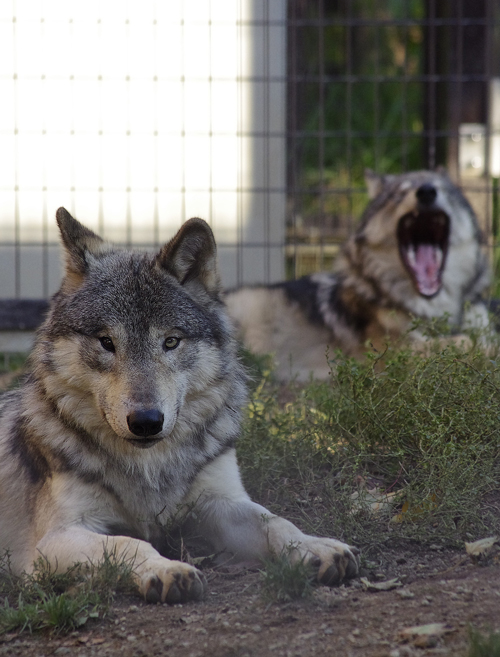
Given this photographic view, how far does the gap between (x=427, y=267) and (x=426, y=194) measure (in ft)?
2.01

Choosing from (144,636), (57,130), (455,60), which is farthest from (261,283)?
(144,636)

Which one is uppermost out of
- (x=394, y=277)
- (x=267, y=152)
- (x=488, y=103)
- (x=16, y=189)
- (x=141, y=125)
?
(x=488, y=103)

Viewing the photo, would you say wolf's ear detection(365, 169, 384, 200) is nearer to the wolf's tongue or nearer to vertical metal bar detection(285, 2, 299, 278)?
the wolf's tongue

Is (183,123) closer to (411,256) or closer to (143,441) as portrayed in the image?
(411,256)

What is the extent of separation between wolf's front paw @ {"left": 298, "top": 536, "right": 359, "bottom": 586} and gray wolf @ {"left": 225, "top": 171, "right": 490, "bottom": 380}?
3172 mm

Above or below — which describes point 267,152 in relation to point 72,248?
above

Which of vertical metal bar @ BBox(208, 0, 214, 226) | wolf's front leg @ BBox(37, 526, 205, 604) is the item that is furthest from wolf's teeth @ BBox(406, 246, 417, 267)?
wolf's front leg @ BBox(37, 526, 205, 604)

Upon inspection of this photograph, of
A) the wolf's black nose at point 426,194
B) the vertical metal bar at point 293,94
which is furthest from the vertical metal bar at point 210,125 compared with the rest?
the wolf's black nose at point 426,194

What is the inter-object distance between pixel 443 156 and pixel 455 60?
93 cm

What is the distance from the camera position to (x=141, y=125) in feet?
22.9

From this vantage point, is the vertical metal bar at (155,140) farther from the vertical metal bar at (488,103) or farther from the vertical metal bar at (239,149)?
the vertical metal bar at (488,103)

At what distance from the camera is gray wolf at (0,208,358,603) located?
2.73 metres

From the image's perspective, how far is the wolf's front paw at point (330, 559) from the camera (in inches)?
102

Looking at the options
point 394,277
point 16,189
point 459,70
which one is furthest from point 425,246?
point 16,189
